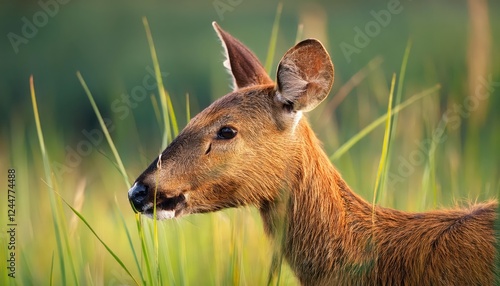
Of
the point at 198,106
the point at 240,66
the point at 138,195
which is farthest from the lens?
the point at 198,106

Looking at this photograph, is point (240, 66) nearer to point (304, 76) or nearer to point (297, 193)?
point (304, 76)

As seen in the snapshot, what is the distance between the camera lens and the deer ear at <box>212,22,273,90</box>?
5.07m

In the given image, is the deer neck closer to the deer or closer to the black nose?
the deer

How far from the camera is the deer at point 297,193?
430 cm

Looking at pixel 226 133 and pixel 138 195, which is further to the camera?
pixel 226 133

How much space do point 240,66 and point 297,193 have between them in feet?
3.01

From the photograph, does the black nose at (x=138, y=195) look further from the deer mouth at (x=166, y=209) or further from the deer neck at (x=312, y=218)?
the deer neck at (x=312, y=218)

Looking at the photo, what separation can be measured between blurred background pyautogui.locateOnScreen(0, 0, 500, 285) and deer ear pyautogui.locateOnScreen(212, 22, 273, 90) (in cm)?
67

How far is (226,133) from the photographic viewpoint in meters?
4.48

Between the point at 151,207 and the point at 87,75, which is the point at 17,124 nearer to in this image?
the point at 151,207

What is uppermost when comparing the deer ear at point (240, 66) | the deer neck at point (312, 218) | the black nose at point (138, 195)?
the deer ear at point (240, 66)

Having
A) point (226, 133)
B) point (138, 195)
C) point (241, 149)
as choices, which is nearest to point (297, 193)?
point (241, 149)

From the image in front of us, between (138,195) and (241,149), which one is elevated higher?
(241,149)

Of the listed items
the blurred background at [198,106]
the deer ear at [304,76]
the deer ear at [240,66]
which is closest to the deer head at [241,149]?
the deer ear at [304,76]
